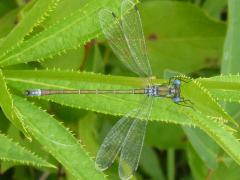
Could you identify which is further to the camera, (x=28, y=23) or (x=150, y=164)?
(x=150, y=164)

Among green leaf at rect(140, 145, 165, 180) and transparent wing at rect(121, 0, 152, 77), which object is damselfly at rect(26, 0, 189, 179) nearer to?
transparent wing at rect(121, 0, 152, 77)

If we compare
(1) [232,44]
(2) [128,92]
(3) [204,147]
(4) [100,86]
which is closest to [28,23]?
(4) [100,86]

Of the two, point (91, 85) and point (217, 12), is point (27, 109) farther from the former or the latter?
point (217, 12)

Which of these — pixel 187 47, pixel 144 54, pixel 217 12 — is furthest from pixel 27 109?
pixel 217 12

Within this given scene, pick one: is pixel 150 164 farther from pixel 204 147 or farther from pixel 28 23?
pixel 28 23

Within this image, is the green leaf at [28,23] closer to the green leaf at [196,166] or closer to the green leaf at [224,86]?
the green leaf at [224,86]

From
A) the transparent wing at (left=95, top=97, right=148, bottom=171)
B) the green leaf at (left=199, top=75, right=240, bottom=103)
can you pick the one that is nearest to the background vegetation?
the green leaf at (left=199, top=75, right=240, bottom=103)
